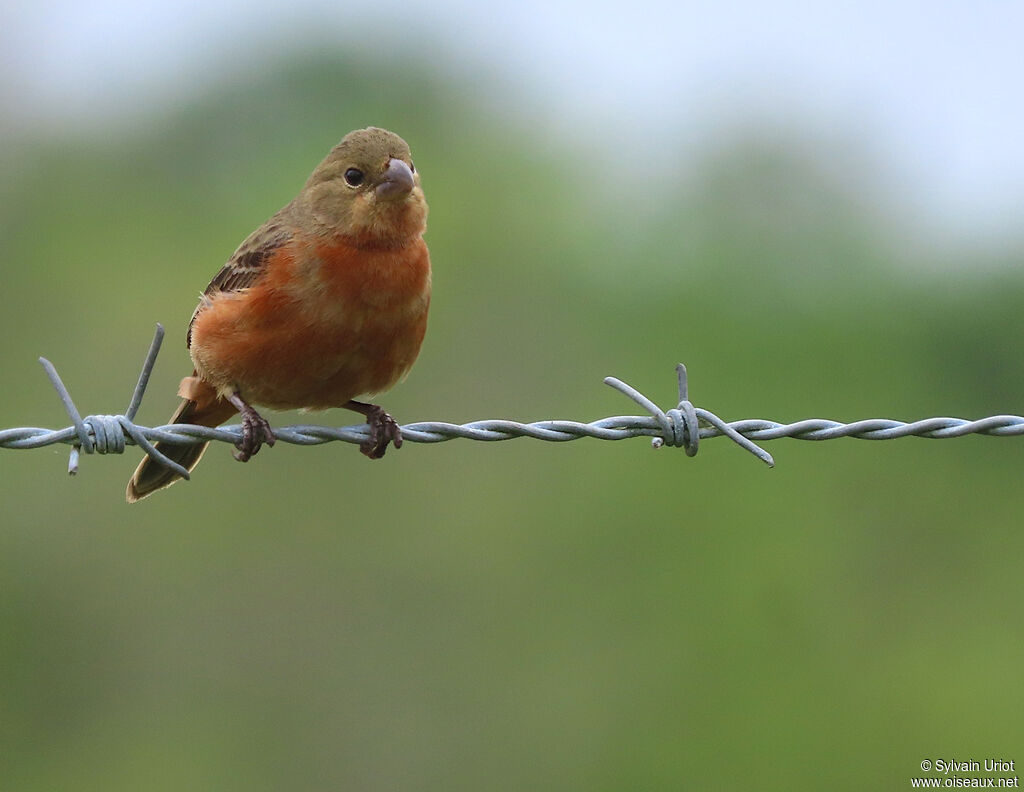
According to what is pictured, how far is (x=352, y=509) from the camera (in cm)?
1859

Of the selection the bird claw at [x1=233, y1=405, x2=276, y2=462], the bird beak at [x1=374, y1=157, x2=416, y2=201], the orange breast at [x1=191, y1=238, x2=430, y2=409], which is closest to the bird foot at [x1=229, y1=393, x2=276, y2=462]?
the bird claw at [x1=233, y1=405, x2=276, y2=462]

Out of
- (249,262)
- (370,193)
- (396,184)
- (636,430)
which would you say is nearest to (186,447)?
(249,262)

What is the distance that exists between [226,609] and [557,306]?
9.09 metres

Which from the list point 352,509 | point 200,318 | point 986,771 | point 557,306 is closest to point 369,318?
point 200,318

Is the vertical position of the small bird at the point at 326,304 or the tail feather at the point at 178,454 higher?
the small bird at the point at 326,304

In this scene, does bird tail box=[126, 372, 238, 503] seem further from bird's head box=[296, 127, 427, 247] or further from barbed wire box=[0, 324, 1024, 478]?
barbed wire box=[0, 324, 1024, 478]

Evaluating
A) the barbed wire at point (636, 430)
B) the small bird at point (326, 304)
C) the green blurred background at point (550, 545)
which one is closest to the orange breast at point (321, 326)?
the small bird at point (326, 304)

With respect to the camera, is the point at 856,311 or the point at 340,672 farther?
the point at 856,311

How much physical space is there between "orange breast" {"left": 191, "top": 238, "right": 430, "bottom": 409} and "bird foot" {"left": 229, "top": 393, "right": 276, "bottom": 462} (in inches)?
6.5

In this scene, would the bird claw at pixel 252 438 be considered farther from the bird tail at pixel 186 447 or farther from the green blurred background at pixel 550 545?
the green blurred background at pixel 550 545

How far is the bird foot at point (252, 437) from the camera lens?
5234mm

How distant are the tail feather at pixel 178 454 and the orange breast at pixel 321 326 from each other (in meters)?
0.38

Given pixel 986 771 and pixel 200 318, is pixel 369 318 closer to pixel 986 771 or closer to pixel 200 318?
pixel 200 318

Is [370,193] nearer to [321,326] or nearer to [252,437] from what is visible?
[321,326]
